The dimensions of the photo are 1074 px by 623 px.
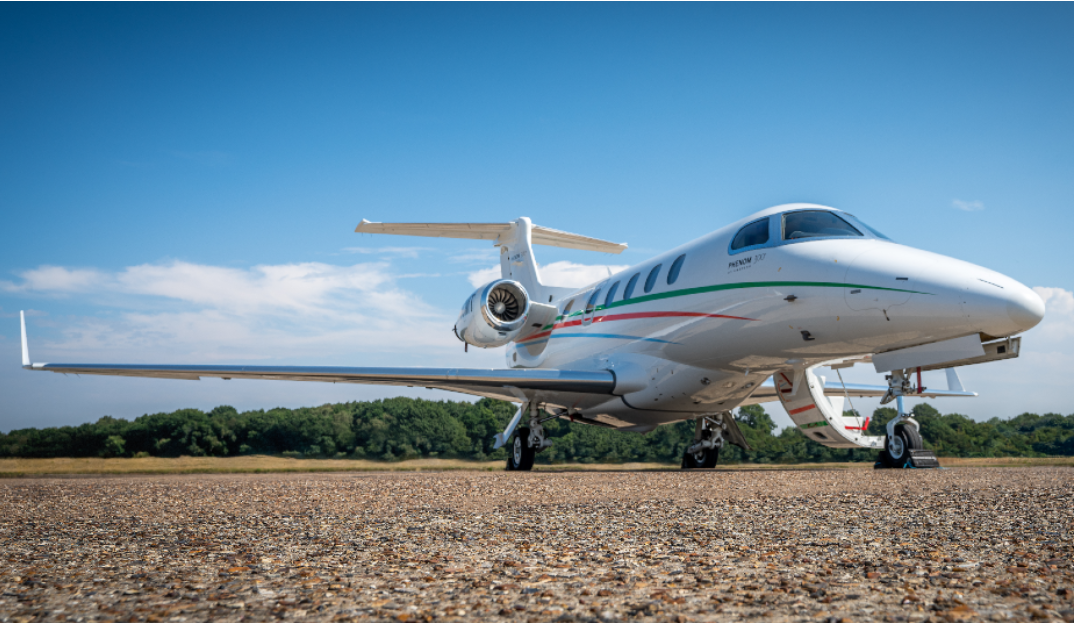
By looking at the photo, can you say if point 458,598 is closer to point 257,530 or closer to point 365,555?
point 365,555

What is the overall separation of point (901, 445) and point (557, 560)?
956cm

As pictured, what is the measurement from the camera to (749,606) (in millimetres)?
2189

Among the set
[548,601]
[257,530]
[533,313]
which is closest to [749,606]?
[548,601]

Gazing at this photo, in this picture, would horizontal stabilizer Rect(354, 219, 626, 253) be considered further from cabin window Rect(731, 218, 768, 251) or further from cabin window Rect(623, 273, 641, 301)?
cabin window Rect(731, 218, 768, 251)

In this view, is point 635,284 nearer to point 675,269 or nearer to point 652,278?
point 652,278

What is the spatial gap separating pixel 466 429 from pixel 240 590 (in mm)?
23949

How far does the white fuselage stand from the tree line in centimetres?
506

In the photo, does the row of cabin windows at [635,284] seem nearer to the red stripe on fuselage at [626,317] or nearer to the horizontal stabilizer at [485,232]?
the red stripe on fuselage at [626,317]

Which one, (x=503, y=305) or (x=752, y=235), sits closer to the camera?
(x=752, y=235)

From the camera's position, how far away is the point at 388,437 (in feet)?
66.0

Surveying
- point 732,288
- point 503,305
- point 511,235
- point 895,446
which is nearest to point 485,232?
point 511,235

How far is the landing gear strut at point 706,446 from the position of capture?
48.1 feet

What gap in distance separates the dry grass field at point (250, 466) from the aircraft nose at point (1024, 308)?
784cm

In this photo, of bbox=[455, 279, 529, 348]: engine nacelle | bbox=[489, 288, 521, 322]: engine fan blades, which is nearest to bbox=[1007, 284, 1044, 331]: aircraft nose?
bbox=[455, 279, 529, 348]: engine nacelle
